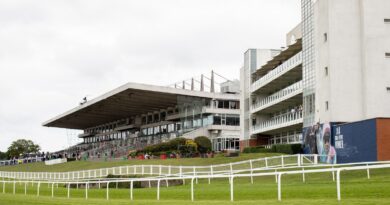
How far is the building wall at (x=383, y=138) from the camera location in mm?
32856

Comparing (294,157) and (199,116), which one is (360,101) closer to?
(294,157)

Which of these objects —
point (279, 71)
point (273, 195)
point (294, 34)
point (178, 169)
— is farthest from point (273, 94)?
point (273, 195)

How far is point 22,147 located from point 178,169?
104157 millimetres

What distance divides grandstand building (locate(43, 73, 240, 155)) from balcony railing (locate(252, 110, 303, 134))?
1427 centimetres

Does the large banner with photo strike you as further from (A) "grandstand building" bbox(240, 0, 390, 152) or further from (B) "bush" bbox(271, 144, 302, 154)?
(B) "bush" bbox(271, 144, 302, 154)

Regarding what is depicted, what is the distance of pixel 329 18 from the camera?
42.3 metres

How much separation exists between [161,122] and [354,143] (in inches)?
2366

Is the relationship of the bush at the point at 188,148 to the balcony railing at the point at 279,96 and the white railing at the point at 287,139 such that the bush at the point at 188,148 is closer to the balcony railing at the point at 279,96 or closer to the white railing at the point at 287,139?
the balcony railing at the point at 279,96

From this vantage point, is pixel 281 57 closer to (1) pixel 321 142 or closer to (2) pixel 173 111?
(1) pixel 321 142

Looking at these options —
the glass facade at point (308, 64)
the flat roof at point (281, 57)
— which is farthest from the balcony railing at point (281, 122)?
the flat roof at point (281, 57)

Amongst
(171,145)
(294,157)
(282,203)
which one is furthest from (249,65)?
(282,203)

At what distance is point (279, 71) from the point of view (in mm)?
59250

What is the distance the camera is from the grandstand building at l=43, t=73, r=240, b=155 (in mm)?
80812

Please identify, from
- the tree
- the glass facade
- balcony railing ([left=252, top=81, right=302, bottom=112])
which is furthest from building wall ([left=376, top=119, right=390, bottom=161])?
the tree
